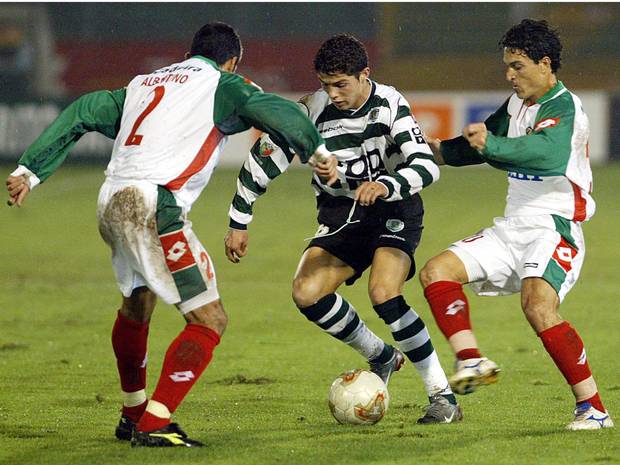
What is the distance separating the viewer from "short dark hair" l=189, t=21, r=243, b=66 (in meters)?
5.66

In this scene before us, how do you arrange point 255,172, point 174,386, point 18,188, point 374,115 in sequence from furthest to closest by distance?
point 255,172 → point 374,115 → point 18,188 → point 174,386

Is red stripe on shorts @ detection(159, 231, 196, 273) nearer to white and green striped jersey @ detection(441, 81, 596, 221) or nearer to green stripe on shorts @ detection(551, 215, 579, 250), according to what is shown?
white and green striped jersey @ detection(441, 81, 596, 221)

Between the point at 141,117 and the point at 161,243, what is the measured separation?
0.60 metres

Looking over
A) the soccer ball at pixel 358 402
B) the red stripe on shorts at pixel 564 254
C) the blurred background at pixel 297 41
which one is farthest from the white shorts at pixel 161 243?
the blurred background at pixel 297 41

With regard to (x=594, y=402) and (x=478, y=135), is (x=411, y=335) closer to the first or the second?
(x=594, y=402)

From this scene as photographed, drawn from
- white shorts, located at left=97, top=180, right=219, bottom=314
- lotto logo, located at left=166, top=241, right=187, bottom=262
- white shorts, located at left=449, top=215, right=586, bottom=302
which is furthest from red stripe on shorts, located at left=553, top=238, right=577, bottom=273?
lotto logo, located at left=166, top=241, right=187, bottom=262

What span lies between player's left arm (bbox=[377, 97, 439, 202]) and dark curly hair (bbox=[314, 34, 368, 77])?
0.35 meters

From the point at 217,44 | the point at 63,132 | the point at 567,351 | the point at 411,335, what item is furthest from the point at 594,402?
the point at 63,132

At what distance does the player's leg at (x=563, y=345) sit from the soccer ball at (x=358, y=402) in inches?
33.5

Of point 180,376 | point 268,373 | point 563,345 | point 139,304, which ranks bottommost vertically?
point 268,373

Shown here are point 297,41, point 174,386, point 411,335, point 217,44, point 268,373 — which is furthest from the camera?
point 297,41

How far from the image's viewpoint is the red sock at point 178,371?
531 centimetres

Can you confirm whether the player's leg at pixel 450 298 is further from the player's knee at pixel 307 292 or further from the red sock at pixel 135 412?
the red sock at pixel 135 412

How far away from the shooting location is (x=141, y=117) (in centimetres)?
549
